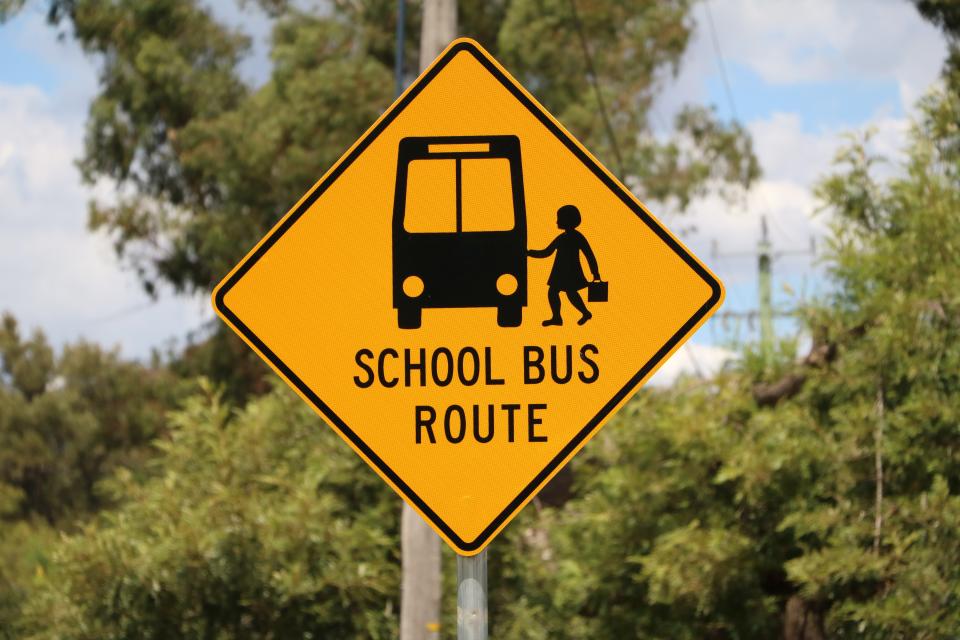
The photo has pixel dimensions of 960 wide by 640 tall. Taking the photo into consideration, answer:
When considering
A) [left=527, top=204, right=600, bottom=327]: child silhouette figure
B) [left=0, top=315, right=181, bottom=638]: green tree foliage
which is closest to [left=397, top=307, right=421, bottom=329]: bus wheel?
[left=527, top=204, right=600, bottom=327]: child silhouette figure

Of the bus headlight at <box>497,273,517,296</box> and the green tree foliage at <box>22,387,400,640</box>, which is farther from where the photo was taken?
the green tree foliage at <box>22,387,400,640</box>

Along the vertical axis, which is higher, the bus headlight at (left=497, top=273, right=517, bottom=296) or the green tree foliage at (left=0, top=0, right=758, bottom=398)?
the green tree foliage at (left=0, top=0, right=758, bottom=398)

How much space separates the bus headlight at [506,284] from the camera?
3556 millimetres

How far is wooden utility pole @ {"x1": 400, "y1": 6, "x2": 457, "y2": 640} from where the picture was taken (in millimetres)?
10094

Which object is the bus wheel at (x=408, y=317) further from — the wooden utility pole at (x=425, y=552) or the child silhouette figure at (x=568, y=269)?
the wooden utility pole at (x=425, y=552)

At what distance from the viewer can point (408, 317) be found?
3547 mm

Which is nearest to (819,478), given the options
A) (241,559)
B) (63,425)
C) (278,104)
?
(241,559)

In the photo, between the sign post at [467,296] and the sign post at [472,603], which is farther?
the sign post at [467,296]

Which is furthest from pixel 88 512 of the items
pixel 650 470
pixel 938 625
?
pixel 938 625

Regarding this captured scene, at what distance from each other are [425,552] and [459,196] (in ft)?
22.7

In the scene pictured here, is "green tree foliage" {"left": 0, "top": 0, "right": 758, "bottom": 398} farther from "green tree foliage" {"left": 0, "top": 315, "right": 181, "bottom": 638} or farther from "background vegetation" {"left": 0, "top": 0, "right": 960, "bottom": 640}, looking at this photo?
"green tree foliage" {"left": 0, "top": 315, "right": 181, "bottom": 638}

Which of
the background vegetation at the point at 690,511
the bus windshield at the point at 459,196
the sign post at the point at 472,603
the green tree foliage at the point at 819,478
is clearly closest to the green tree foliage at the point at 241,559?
the background vegetation at the point at 690,511

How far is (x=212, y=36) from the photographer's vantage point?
25328 millimetres

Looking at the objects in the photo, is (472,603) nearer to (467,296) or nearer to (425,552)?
(467,296)
